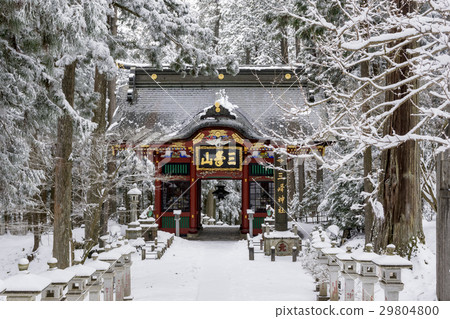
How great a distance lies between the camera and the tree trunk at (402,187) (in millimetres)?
7691

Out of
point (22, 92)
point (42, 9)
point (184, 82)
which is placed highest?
point (184, 82)

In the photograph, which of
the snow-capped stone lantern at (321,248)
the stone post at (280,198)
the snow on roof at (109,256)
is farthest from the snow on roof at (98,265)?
the stone post at (280,198)

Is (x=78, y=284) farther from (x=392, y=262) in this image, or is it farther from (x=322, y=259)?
(x=322, y=259)

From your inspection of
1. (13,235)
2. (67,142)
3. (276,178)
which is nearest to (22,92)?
(67,142)

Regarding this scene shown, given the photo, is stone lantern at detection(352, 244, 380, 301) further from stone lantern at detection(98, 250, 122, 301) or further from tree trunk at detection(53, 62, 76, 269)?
tree trunk at detection(53, 62, 76, 269)

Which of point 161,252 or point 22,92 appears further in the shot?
point 161,252

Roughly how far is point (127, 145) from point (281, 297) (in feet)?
33.3

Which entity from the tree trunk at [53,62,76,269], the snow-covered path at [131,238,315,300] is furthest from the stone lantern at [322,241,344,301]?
the tree trunk at [53,62,76,269]

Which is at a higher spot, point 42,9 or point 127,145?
point 42,9

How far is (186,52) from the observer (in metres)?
10.5

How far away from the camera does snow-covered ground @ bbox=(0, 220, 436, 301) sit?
7.47m

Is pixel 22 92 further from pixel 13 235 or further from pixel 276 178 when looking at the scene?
pixel 13 235

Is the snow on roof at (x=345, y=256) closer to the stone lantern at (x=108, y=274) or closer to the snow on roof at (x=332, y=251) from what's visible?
the snow on roof at (x=332, y=251)

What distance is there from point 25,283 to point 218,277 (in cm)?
685
